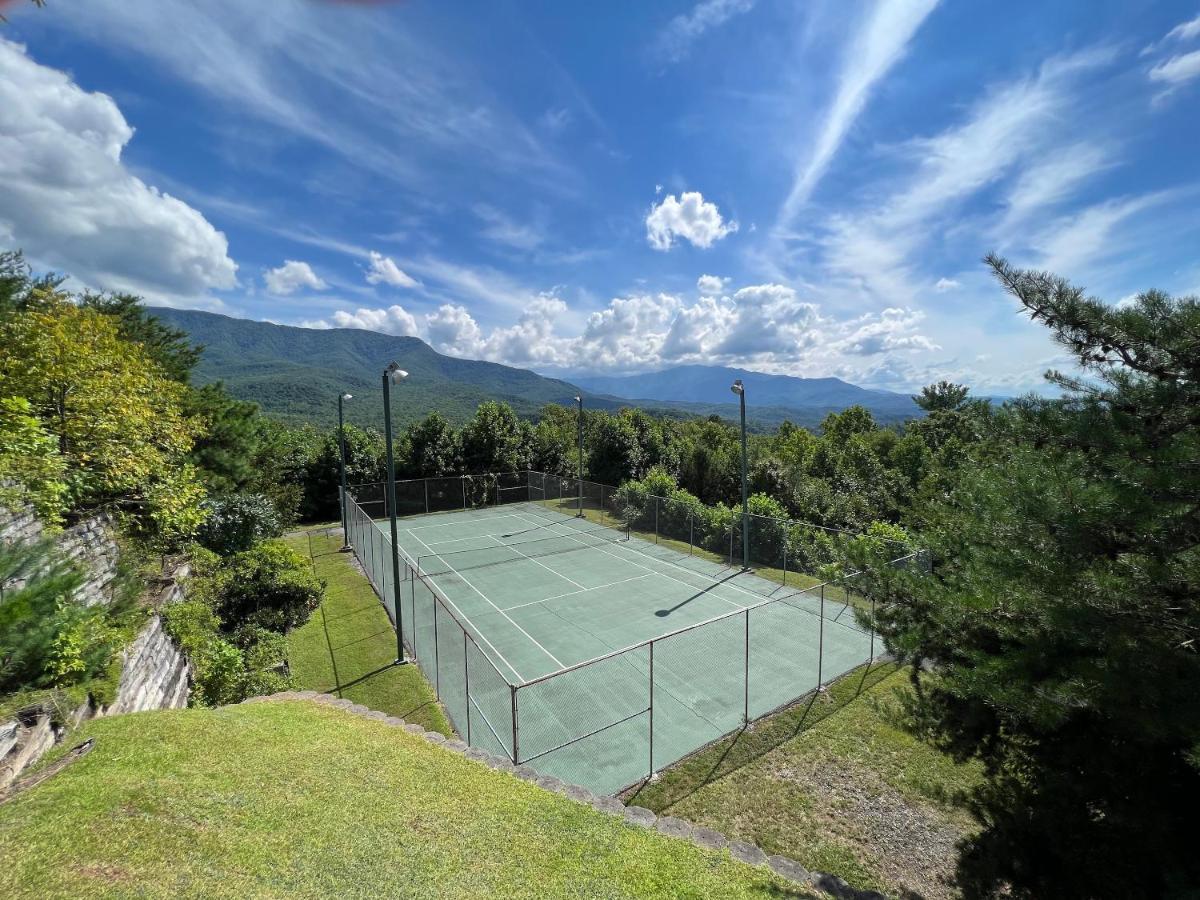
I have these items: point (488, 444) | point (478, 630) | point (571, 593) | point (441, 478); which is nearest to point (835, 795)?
point (478, 630)

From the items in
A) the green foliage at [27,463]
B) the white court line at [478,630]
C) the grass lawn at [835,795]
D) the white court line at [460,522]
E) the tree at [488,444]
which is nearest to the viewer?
the grass lawn at [835,795]

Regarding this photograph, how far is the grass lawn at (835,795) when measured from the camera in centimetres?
606

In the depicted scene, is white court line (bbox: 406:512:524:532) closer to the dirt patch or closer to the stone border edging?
the stone border edging

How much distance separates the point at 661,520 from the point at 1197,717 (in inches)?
734

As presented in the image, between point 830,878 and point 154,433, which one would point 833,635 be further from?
point 154,433

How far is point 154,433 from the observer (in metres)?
12.0

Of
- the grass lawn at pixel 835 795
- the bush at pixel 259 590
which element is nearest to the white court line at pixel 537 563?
the bush at pixel 259 590

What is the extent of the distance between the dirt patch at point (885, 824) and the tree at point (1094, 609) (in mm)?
1802

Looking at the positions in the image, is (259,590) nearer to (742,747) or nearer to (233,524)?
(233,524)

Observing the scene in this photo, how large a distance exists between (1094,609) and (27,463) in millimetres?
12587

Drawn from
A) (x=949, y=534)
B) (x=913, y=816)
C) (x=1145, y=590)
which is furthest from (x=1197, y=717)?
(x=913, y=816)

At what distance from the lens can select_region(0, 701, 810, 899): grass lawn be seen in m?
3.42

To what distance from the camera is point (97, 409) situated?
10.4m

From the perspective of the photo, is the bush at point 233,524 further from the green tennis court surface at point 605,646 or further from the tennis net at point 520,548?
the tennis net at point 520,548
